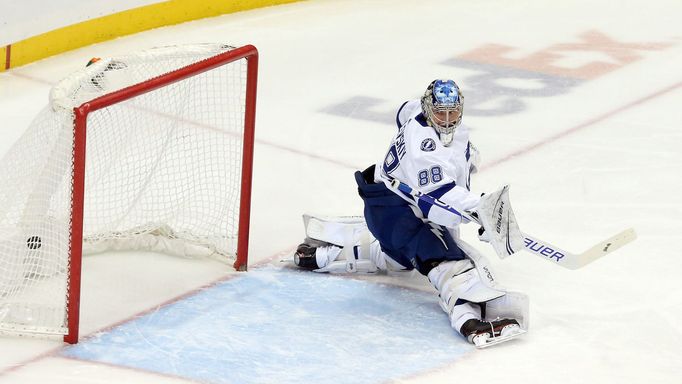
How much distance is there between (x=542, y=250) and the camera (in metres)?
3.60

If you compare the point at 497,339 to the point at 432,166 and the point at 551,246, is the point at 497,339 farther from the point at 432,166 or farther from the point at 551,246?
the point at 432,166

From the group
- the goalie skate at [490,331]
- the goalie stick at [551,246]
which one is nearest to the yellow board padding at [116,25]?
the goalie stick at [551,246]

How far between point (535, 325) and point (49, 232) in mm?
1253

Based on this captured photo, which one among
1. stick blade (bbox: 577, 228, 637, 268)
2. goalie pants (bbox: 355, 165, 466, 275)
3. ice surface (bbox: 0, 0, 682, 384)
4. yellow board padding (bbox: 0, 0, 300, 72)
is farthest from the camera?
yellow board padding (bbox: 0, 0, 300, 72)

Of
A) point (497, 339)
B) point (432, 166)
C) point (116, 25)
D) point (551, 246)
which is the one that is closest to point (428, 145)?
point (432, 166)

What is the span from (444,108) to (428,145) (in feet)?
0.33

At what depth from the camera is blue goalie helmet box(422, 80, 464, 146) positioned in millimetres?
3574

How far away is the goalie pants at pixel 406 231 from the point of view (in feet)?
12.3

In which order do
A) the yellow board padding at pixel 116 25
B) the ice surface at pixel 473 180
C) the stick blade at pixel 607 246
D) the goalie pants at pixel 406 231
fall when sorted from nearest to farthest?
the ice surface at pixel 473 180
the stick blade at pixel 607 246
the goalie pants at pixel 406 231
the yellow board padding at pixel 116 25

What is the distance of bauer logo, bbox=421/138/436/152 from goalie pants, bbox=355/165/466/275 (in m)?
0.22

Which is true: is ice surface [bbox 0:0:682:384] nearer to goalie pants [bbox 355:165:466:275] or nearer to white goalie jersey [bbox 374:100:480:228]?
goalie pants [bbox 355:165:466:275]

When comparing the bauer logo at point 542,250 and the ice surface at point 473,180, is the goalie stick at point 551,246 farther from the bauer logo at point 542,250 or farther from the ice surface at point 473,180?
the ice surface at point 473,180

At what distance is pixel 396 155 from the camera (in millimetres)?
3682

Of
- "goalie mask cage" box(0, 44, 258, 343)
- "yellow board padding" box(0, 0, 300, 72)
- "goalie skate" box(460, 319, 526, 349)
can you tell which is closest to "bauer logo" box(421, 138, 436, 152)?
"goalie skate" box(460, 319, 526, 349)
